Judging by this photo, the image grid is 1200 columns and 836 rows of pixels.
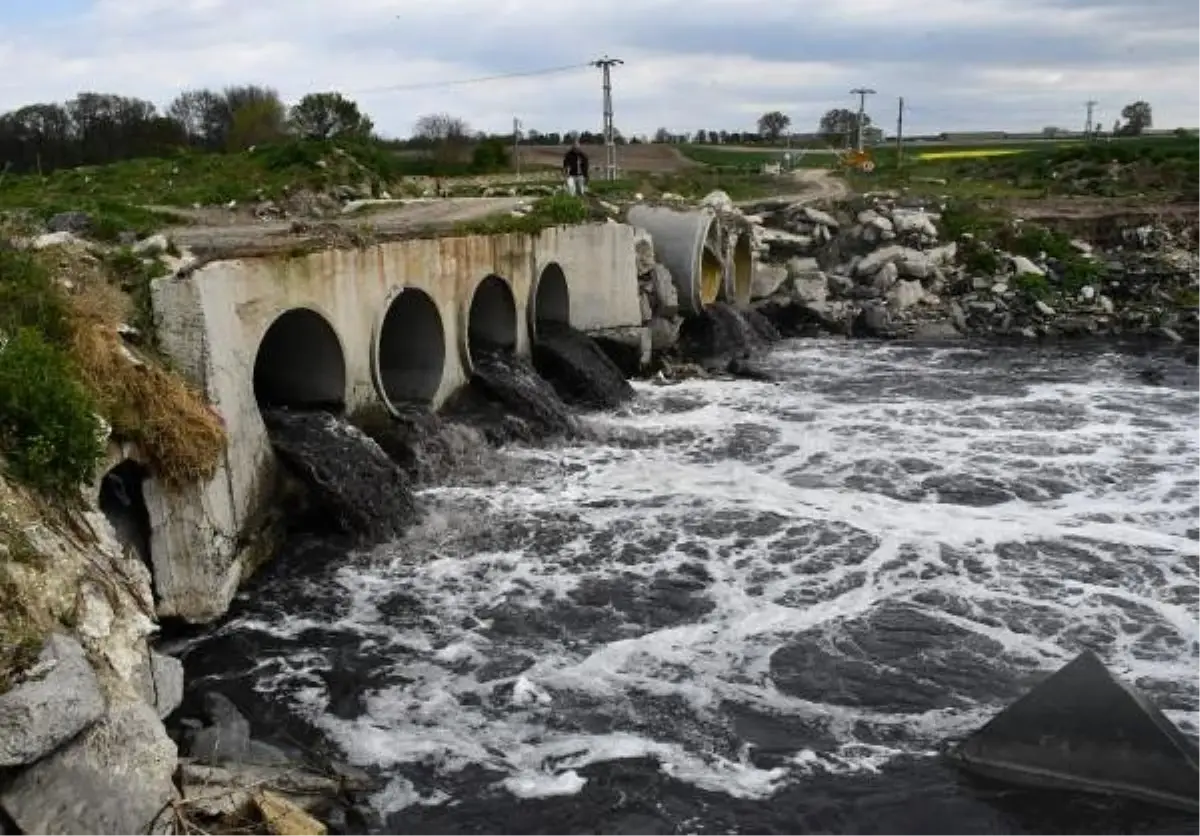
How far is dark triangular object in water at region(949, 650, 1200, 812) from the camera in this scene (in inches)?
341

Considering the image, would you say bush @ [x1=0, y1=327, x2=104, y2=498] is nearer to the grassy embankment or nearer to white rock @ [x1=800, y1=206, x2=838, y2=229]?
the grassy embankment

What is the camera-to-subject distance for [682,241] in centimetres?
2809

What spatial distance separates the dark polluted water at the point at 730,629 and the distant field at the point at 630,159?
40313 mm

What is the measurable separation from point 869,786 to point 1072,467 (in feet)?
35.8

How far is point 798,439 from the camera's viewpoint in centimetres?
2023

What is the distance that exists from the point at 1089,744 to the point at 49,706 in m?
7.50

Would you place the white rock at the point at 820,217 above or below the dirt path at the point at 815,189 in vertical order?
below

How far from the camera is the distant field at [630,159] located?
59728 mm

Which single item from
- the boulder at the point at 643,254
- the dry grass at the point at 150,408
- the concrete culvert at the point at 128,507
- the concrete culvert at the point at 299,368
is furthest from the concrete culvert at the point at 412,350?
the boulder at the point at 643,254

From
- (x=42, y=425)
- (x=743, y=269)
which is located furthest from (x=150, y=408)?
(x=743, y=269)

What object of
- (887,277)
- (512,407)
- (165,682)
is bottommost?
(512,407)

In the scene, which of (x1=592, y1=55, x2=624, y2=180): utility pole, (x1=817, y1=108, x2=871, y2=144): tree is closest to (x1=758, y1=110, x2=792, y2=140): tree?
(x1=817, y1=108, x2=871, y2=144): tree

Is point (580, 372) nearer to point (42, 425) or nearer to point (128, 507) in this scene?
point (128, 507)

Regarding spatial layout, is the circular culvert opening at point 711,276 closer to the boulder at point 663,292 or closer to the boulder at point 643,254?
the boulder at point 663,292
